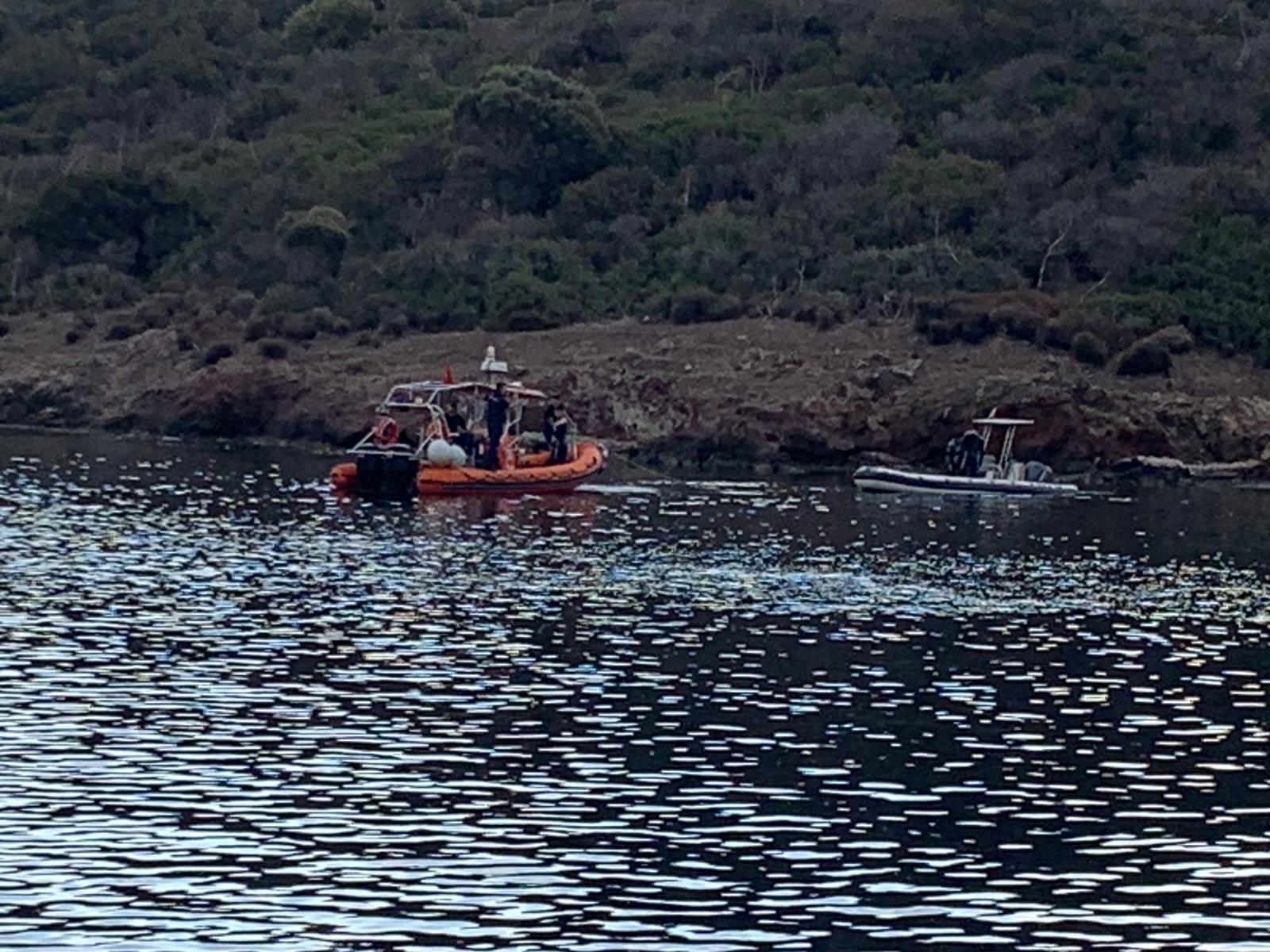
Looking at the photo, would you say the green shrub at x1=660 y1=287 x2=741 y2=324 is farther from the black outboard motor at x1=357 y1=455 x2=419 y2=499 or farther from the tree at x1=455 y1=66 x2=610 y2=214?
the black outboard motor at x1=357 y1=455 x2=419 y2=499

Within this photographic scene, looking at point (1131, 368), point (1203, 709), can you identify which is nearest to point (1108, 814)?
point (1203, 709)

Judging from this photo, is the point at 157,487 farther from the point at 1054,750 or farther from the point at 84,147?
the point at 84,147

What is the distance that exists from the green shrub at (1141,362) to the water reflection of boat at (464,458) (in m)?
16.5

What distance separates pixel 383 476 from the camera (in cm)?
5350

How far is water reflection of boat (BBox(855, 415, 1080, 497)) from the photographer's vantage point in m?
58.8

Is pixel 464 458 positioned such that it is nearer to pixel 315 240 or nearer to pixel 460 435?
pixel 460 435

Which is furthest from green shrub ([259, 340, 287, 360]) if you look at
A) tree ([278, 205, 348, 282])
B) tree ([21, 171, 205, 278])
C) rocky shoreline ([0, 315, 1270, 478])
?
tree ([21, 171, 205, 278])

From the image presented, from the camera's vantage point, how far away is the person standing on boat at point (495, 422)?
188 ft

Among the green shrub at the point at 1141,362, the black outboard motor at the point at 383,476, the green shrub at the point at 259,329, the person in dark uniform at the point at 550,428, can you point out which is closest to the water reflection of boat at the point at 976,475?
the green shrub at the point at 1141,362

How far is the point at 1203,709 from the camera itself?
28797mm

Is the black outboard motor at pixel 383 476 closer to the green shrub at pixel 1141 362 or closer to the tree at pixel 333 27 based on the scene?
the green shrub at pixel 1141 362

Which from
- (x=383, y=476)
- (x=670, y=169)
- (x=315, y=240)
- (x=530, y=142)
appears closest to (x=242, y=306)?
(x=315, y=240)

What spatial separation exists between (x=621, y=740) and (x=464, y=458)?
2999cm

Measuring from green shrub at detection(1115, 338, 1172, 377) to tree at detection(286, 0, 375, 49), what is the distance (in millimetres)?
59208
